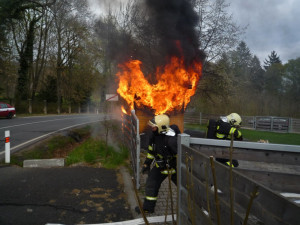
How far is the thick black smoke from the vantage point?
37.4 feet

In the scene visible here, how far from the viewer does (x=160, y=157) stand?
4.34m

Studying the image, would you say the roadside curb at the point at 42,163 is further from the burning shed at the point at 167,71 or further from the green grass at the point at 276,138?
the green grass at the point at 276,138

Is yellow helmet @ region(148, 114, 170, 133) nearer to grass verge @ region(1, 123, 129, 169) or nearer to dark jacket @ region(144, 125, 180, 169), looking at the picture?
dark jacket @ region(144, 125, 180, 169)

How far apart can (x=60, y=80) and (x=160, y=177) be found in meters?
30.2

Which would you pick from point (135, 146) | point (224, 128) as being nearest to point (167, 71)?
point (135, 146)

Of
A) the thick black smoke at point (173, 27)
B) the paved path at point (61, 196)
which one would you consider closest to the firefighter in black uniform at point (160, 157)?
the paved path at point (61, 196)

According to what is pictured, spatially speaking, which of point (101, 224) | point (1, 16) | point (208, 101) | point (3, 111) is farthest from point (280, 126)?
point (1, 16)

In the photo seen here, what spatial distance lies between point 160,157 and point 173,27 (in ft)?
28.7

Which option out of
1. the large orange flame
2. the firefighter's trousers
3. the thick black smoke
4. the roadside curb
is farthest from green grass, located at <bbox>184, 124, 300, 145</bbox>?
the roadside curb

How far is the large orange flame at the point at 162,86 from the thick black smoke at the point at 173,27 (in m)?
0.47

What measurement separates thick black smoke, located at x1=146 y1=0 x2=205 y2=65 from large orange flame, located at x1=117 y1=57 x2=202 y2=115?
0.47 meters

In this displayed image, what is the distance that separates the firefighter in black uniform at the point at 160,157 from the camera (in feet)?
13.5

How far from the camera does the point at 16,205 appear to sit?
4.23 meters

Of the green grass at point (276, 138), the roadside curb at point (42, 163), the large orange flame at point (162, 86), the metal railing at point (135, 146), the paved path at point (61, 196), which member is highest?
the large orange flame at point (162, 86)
